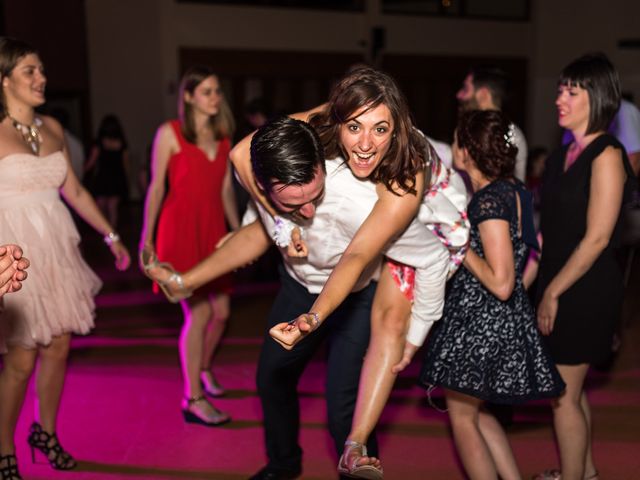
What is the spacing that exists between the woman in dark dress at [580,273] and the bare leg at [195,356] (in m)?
1.53

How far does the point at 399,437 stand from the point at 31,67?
2.03 metres

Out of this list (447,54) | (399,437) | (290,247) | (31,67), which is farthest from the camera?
(447,54)

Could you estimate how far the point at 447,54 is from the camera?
14203 mm

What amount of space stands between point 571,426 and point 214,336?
1.76 m

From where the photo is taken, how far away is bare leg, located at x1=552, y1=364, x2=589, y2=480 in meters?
2.45

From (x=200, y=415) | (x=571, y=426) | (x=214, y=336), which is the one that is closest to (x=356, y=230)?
(x=571, y=426)

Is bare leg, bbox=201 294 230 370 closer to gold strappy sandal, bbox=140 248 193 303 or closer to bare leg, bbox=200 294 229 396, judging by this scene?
bare leg, bbox=200 294 229 396

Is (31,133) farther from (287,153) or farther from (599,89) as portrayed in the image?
(599,89)

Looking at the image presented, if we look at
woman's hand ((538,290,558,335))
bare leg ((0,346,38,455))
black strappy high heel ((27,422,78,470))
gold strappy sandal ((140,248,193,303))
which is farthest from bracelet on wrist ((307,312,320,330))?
black strappy high heel ((27,422,78,470))

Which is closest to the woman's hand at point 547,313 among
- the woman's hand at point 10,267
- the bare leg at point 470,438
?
the bare leg at point 470,438

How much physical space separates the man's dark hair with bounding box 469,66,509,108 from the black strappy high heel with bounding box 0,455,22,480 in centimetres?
244

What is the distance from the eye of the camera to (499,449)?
239 cm

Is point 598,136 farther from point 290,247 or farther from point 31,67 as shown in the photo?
point 31,67

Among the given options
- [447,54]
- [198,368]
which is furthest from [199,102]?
[447,54]
